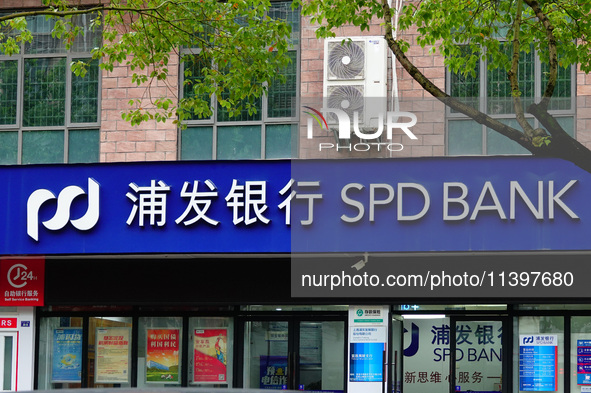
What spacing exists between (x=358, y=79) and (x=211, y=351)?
5.15 m

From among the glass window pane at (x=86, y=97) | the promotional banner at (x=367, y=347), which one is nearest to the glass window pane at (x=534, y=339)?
the promotional banner at (x=367, y=347)

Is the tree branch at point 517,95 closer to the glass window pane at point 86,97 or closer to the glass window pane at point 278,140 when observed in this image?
the glass window pane at point 278,140

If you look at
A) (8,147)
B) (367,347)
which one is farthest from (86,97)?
(367,347)

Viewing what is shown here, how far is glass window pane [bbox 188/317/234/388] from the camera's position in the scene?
653 inches

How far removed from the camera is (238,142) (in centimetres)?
1694

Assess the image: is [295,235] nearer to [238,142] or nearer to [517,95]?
[238,142]

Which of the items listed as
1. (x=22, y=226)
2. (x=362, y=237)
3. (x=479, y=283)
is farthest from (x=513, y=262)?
(x=22, y=226)

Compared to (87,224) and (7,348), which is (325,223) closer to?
(87,224)

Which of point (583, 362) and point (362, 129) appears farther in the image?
point (362, 129)

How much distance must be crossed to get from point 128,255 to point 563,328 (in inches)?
273

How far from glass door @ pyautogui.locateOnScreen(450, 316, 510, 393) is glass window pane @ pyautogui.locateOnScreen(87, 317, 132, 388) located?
5.47 m

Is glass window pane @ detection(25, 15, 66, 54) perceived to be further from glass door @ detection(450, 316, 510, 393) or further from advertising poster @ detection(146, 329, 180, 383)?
glass door @ detection(450, 316, 510, 393)

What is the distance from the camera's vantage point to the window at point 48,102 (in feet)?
56.9

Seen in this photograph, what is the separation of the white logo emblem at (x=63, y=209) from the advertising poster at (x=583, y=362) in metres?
7.85
